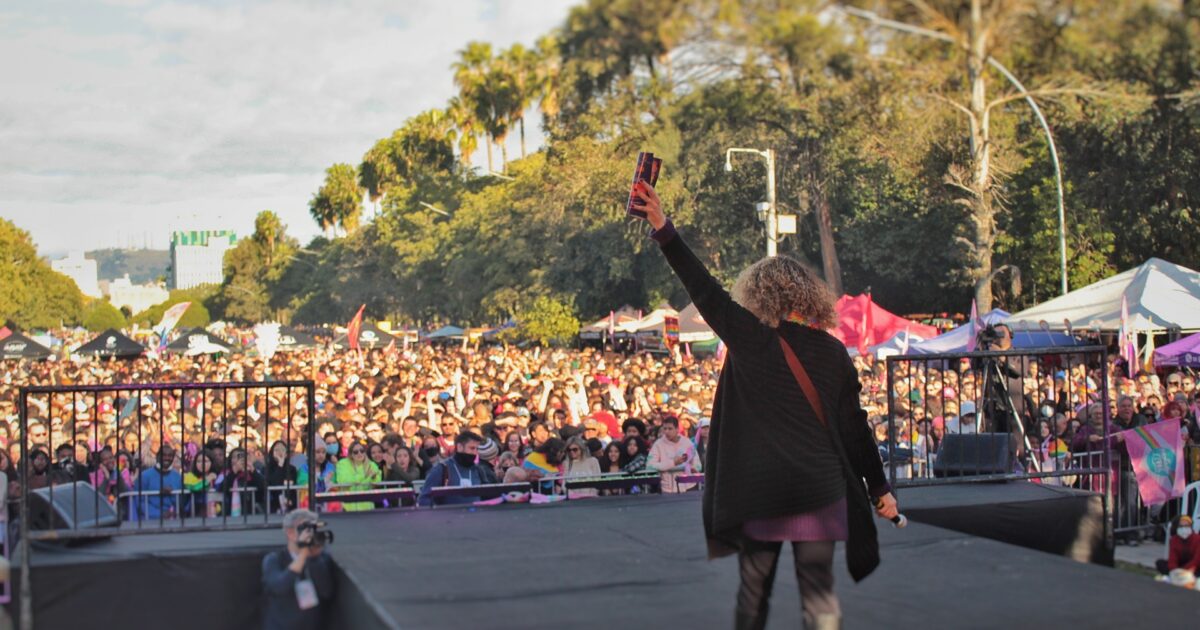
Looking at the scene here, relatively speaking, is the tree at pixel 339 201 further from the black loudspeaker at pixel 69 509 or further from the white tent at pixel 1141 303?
the black loudspeaker at pixel 69 509

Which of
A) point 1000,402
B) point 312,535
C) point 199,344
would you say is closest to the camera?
point 312,535

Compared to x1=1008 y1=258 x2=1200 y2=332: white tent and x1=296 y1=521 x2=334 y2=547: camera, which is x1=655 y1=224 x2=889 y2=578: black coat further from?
x1=1008 y1=258 x2=1200 y2=332: white tent

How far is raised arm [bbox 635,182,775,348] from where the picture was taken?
389 centimetres

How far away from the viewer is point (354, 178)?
89.4 metres

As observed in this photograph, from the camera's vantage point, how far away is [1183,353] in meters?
15.1

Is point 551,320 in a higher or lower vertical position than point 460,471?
higher

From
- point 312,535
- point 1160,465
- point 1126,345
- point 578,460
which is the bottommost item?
point 1160,465

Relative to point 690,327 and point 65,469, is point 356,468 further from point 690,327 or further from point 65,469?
point 690,327

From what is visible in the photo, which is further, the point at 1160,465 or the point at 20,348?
the point at 20,348

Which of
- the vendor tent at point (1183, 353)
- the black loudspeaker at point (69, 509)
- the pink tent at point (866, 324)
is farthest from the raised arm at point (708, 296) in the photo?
the pink tent at point (866, 324)

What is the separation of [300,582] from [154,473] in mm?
3913

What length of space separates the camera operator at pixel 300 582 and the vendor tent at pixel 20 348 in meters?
25.7

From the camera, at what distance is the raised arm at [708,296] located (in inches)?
153

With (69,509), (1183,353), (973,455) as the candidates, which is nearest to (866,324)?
(1183,353)
